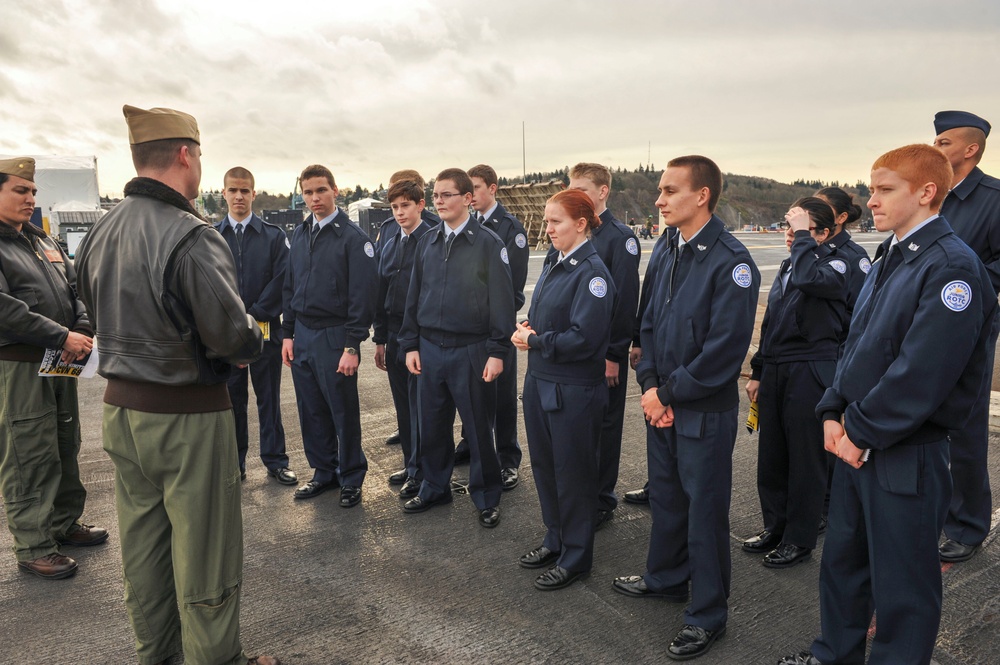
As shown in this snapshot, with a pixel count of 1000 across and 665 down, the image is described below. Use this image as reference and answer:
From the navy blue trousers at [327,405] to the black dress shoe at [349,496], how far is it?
4 centimetres

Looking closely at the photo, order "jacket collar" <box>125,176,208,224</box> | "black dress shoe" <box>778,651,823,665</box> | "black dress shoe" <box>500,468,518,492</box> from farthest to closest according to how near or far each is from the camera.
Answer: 1. "black dress shoe" <box>500,468,518,492</box>
2. "black dress shoe" <box>778,651,823,665</box>
3. "jacket collar" <box>125,176,208,224</box>

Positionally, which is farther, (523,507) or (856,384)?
(523,507)

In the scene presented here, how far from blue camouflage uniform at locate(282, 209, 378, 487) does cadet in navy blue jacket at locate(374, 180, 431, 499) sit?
13.6 inches

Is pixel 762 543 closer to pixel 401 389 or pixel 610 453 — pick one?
pixel 610 453

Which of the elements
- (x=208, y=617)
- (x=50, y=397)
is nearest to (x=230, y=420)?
(x=208, y=617)

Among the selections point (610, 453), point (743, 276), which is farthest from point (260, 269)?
point (743, 276)

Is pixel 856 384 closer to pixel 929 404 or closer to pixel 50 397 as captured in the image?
pixel 929 404

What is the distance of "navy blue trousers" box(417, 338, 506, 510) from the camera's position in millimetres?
3912

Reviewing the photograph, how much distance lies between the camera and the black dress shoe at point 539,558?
3369 mm

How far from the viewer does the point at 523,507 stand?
13.6 feet

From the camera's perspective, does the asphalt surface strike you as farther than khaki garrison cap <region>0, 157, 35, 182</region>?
No

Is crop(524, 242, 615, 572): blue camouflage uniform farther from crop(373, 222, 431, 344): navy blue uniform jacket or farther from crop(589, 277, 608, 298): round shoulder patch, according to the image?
crop(373, 222, 431, 344): navy blue uniform jacket

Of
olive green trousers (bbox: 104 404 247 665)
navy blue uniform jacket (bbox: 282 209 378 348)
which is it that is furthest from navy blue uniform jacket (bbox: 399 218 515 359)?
olive green trousers (bbox: 104 404 247 665)

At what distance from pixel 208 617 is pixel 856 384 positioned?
101 inches
